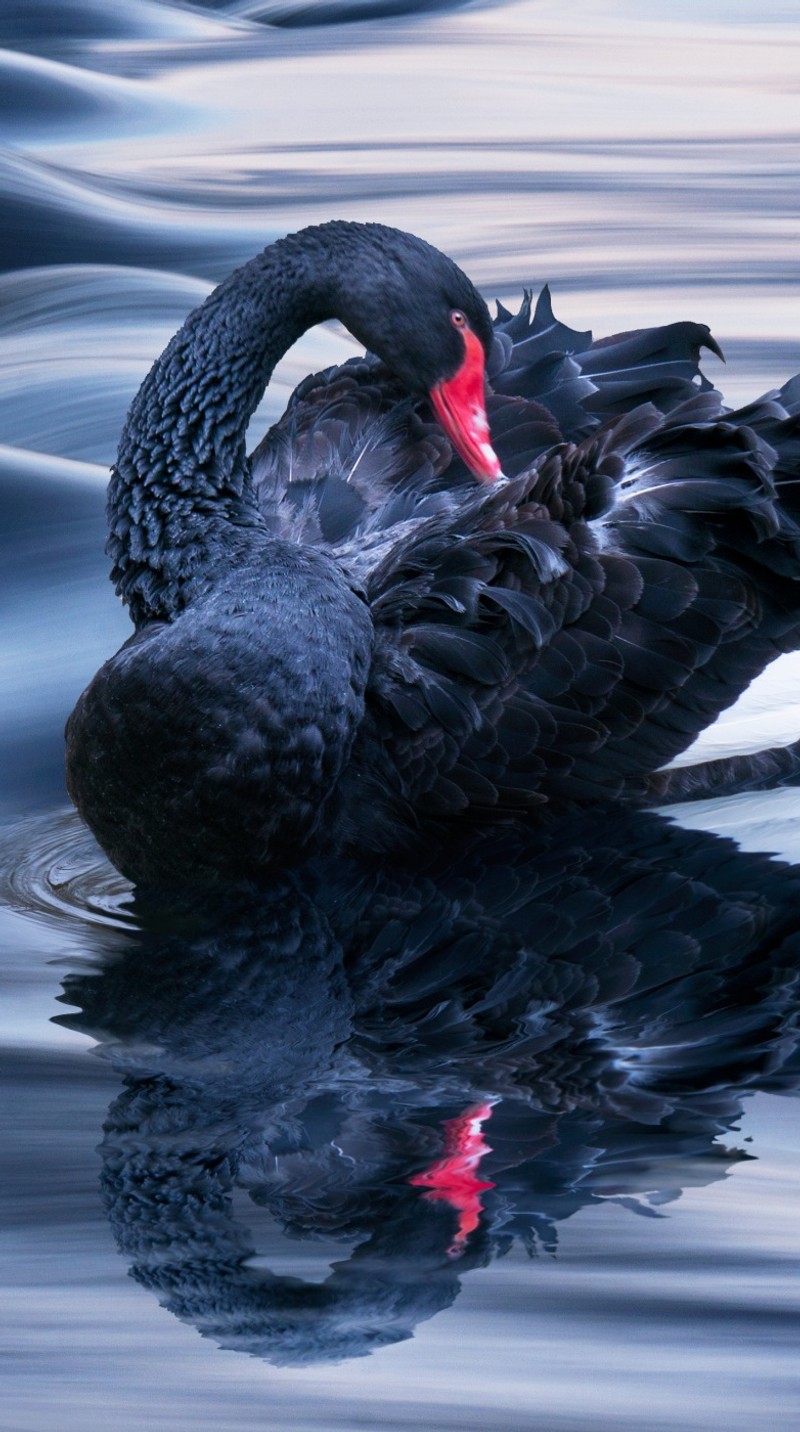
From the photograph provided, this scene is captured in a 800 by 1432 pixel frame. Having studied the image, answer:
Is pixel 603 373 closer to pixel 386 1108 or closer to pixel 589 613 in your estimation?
pixel 589 613

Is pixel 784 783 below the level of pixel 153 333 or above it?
below

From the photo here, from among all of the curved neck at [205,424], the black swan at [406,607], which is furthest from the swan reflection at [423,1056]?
the curved neck at [205,424]

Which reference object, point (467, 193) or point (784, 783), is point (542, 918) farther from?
point (467, 193)

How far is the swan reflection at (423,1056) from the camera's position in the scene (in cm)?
303

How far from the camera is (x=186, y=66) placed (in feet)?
40.0

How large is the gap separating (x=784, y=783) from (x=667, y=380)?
0.99 metres

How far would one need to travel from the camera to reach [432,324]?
15.7 ft

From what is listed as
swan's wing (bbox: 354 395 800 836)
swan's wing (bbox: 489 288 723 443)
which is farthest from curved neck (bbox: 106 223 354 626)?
swan's wing (bbox: 489 288 723 443)

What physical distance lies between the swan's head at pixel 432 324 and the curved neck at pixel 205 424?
0.10m

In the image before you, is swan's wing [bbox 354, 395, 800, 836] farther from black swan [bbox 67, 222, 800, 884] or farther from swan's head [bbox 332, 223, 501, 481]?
swan's head [bbox 332, 223, 501, 481]

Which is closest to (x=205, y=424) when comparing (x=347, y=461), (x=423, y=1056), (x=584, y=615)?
(x=347, y=461)

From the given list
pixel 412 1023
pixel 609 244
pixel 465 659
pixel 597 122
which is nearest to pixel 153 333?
pixel 609 244

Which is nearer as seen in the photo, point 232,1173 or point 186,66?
point 232,1173

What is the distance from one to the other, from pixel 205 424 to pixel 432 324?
0.55 metres
